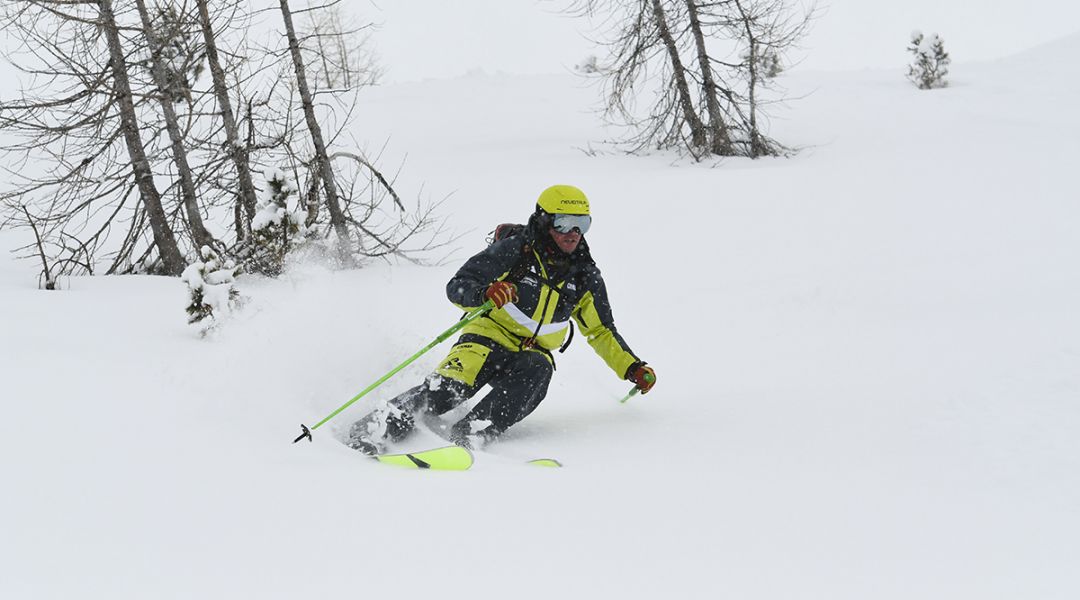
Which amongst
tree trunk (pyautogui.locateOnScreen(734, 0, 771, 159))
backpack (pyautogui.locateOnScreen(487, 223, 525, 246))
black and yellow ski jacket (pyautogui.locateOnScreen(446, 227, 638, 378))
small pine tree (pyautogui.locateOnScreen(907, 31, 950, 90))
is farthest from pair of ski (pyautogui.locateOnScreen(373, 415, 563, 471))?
small pine tree (pyautogui.locateOnScreen(907, 31, 950, 90))

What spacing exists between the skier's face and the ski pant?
2.41 feet

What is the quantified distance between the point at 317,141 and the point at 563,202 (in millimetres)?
5024

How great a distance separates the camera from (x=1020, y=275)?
6.75 m

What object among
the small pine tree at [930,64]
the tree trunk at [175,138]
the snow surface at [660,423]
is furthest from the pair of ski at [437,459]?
the small pine tree at [930,64]

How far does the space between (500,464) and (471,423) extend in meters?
0.82

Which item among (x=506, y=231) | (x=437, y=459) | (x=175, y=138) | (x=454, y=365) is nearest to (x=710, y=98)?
(x=175, y=138)

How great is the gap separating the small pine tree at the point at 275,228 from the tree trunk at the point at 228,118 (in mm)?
973

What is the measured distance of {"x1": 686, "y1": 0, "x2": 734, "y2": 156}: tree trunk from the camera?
1382cm

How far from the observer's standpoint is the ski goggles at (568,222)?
503 centimetres

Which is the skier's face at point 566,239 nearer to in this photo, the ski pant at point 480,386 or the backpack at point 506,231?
the backpack at point 506,231

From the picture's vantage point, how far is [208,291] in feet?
19.9

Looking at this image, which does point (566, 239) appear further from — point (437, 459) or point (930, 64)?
point (930, 64)

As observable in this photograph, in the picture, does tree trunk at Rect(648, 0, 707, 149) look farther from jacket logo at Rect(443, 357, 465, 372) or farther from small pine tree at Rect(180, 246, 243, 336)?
jacket logo at Rect(443, 357, 465, 372)

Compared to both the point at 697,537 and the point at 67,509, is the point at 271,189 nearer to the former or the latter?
the point at 67,509
